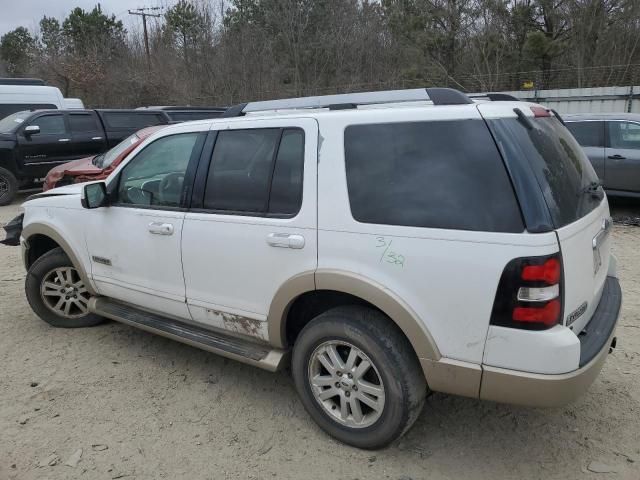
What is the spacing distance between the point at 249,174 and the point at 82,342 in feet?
7.58

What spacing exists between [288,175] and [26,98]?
14.2 metres

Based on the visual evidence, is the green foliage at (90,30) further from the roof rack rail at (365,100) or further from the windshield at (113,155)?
the roof rack rail at (365,100)

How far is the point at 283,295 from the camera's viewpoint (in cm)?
288

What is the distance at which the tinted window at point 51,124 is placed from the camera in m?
11.5

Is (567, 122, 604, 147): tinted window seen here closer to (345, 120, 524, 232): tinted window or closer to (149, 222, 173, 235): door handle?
(345, 120, 524, 232): tinted window

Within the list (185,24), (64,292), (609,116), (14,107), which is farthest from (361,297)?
(185,24)

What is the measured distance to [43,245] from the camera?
15.4 feet

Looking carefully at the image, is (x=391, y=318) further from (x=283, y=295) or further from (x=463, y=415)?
(x=463, y=415)

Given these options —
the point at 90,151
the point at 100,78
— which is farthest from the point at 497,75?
A: the point at 100,78

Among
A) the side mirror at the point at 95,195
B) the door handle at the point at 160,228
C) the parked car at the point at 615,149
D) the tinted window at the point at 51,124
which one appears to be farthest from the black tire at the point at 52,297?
the tinted window at the point at 51,124

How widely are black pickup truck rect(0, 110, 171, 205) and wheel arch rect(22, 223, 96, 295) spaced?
7.65 m

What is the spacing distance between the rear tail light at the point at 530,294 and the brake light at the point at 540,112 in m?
0.82

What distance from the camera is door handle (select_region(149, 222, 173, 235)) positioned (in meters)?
3.41

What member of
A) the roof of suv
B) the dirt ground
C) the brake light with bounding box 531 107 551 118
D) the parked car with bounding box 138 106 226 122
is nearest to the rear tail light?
the brake light with bounding box 531 107 551 118
